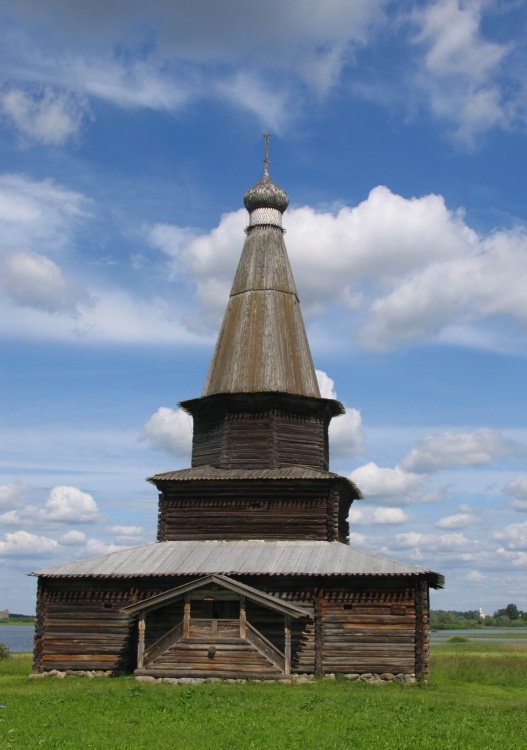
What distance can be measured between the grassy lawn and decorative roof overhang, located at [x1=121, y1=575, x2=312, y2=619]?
1802 mm

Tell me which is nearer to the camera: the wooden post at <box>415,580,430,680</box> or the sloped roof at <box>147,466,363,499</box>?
the wooden post at <box>415,580,430,680</box>

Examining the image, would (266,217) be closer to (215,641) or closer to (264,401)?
(264,401)

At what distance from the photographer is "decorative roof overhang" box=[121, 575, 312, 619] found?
2062 centimetres

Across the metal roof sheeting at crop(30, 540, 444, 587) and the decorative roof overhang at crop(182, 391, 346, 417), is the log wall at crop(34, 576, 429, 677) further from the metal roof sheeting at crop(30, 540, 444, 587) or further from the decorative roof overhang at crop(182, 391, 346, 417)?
the decorative roof overhang at crop(182, 391, 346, 417)

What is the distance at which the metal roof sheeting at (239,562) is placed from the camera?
2181 cm

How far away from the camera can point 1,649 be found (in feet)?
107

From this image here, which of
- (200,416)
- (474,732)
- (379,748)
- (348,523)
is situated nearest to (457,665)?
(348,523)

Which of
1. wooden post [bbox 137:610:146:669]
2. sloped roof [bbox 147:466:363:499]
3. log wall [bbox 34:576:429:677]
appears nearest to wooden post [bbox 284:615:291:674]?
log wall [bbox 34:576:429:677]

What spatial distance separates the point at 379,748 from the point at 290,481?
42.1 feet

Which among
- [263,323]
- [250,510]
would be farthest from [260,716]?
[263,323]

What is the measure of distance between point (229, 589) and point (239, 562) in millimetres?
1742

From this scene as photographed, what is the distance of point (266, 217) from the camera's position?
29391mm

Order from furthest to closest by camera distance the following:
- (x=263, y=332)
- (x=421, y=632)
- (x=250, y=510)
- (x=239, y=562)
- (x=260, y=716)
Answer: (x=263, y=332)
(x=250, y=510)
(x=239, y=562)
(x=421, y=632)
(x=260, y=716)

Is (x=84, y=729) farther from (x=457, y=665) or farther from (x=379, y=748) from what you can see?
(x=457, y=665)
